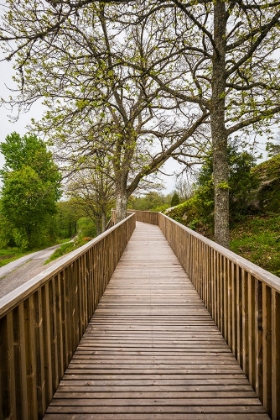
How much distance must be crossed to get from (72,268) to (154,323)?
1463mm

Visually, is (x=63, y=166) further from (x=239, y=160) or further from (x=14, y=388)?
(x=14, y=388)

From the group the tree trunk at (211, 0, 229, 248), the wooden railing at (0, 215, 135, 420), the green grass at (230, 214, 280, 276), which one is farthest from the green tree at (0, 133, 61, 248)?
the wooden railing at (0, 215, 135, 420)

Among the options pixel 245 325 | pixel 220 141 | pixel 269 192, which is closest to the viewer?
pixel 245 325

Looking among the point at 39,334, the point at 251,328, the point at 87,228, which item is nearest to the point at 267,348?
the point at 251,328

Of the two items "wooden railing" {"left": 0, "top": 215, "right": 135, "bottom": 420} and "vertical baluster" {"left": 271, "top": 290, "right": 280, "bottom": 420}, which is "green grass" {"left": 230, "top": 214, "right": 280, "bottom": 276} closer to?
"vertical baluster" {"left": 271, "top": 290, "right": 280, "bottom": 420}

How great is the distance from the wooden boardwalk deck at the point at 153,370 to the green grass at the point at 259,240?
11.4 ft

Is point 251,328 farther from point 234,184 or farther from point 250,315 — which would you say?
point 234,184

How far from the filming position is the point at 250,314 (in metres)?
2.19

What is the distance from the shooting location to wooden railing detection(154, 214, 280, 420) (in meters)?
1.80

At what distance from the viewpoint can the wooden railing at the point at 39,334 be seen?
1467 millimetres

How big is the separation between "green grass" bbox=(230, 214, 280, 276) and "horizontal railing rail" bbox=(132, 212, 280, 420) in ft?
10.2

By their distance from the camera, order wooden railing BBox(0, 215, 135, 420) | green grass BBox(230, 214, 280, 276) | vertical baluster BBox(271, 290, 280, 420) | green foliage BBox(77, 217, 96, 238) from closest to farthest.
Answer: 1. wooden railing BBox(0, 215, 135, 420)
2. vertical baluster BBox(271, 290, 280, 420)
3. green grass BBox(230, 214, 280, 276)
4. green foliage BBox(77, 217, 96, 238)

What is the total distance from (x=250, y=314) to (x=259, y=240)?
6.79m

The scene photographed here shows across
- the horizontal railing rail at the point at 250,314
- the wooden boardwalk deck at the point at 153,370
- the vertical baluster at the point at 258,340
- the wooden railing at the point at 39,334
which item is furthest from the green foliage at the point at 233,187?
the wooden railing at the point at 39,334
